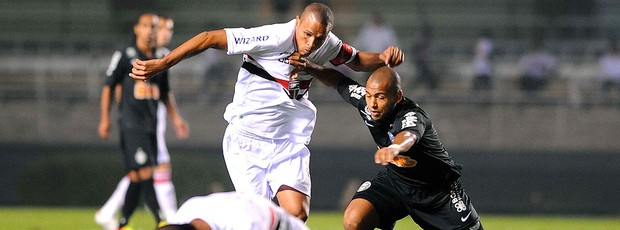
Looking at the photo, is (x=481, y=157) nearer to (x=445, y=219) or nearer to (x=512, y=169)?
(x=512, y=169)

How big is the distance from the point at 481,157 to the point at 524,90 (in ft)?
9.26

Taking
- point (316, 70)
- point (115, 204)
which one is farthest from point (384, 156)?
point (115, 204)

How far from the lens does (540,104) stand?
59.4ft

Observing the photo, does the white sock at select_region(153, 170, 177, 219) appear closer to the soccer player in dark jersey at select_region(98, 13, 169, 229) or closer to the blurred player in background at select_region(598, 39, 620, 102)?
the soccer player in dark jersey at select_region(98, 13, 169, 229)

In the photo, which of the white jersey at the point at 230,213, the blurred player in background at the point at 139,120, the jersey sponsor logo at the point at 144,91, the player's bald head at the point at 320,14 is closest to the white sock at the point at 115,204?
the blurred player in background at the point at 139,120

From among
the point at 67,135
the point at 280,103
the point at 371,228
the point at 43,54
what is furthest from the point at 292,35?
the point at 43,54

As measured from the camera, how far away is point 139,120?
1034 cm

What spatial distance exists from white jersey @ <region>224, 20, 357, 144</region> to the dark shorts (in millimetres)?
2714

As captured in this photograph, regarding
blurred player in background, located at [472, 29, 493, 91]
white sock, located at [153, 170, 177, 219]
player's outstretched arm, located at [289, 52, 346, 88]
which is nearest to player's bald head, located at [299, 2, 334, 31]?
player's outstretched arm, located at [289, 52, 346, 88]

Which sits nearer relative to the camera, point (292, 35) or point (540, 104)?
point (292, 35)

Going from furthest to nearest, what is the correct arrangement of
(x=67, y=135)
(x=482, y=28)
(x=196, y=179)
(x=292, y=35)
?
(x=482, y=28) < (x=67, y=135) < (x=196, y=179) < (x=292, y=35)

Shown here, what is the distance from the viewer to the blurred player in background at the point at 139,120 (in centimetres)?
1016

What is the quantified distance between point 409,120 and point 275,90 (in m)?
1.07

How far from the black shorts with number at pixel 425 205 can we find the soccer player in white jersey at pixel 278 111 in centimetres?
54
